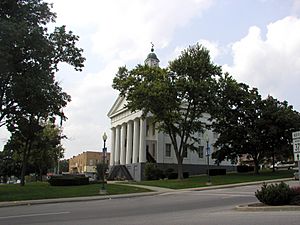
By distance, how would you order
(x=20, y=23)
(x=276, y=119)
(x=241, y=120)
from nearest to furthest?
(x=20, y=23) → (x=276, y=119) → (x=241, y=120)

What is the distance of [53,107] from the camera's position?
94.4 feet

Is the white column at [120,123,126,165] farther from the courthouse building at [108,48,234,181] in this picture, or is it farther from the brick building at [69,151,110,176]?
the brick building at [69,151,110,176]

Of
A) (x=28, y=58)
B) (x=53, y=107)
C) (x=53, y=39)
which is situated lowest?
(x=53, y=107)

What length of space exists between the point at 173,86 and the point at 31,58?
18113 millimetres

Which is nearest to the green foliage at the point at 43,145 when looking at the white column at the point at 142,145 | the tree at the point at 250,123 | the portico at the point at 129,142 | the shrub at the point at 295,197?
the portico at the point at 129,142

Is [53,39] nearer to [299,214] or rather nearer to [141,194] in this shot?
[141,194]

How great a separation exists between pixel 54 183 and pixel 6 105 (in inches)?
442

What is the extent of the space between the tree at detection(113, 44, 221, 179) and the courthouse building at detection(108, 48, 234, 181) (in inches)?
528

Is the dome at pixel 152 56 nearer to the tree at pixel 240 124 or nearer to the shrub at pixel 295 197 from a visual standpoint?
the tree at pixel 240 124

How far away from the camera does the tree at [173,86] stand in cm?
4091

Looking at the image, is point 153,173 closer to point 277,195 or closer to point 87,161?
point 277,195

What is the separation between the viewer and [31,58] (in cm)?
2708

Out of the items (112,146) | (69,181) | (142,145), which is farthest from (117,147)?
(69,181)

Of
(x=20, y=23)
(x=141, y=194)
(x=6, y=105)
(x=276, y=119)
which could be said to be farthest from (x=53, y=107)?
(x=276, y=119)
